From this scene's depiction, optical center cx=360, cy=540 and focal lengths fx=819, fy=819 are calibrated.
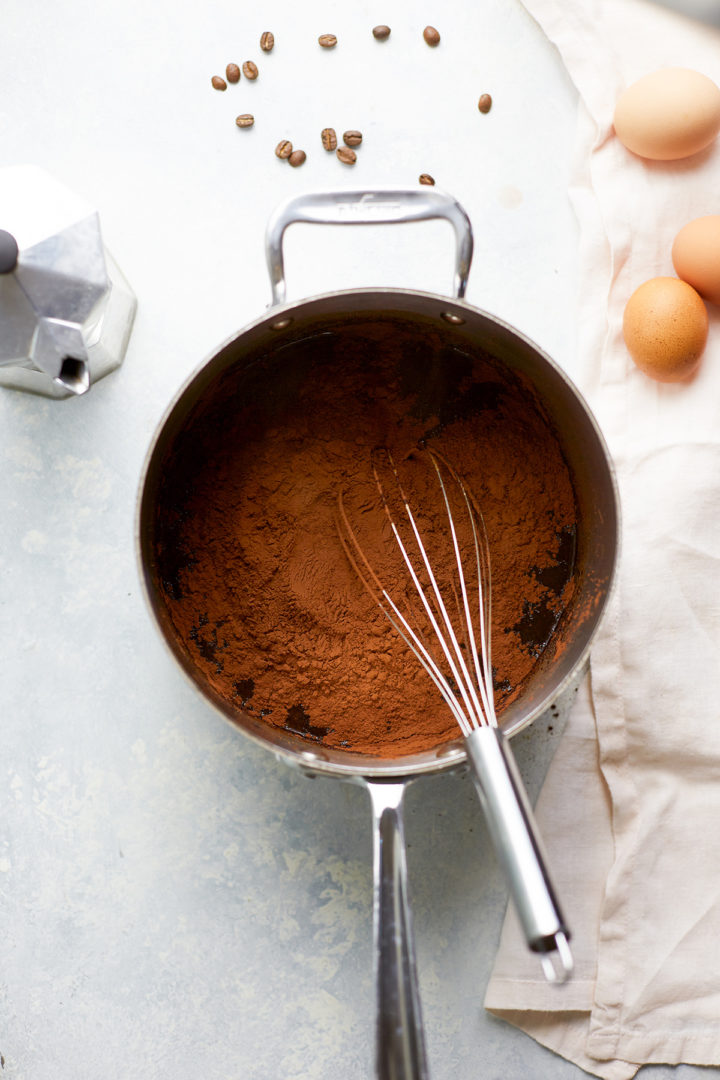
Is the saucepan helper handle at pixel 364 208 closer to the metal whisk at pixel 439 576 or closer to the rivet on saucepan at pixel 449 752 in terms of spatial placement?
the metal whisk at pixel 439 576

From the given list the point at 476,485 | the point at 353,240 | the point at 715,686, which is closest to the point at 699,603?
the point at 715,686

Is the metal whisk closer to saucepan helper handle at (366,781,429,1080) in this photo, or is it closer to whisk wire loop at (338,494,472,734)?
whisk wire loop at (338,494,472,734)

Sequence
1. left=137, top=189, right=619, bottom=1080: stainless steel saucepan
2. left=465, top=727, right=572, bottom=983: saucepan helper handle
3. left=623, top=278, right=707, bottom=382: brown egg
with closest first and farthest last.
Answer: left=465, top=727, right=572, bottom=983: saucepan helper handle
left=137, top=189, right=619, bottom=1080: stainless steel saucepan
left=623, top=278, right=707, bottom=382: brown egg

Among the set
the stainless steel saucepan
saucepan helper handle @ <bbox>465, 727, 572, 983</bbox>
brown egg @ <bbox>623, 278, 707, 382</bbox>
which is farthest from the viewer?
brown egg @ <bbox>623, 278, 707, 382</bbox>

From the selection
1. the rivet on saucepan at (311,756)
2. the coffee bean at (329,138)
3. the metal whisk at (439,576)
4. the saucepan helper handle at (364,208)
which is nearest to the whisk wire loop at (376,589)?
the metal whisk at (439,576)

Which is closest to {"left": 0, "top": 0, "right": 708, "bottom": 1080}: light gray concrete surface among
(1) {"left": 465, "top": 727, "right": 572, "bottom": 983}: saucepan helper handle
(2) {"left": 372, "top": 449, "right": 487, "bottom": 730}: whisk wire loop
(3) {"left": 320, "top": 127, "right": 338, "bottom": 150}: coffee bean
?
(3) {"left": 320, "top": 127, "right": 338, "bottom": 150}: coffee bean

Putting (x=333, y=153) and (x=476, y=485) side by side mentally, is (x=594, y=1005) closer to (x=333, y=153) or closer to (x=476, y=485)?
(x=476, y=485)

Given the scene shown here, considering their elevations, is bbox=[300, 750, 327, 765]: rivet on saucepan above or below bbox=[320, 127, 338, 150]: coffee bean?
below

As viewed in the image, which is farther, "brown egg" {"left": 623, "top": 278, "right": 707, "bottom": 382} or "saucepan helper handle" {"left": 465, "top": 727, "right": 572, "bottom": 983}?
"brown egg" {"left": 623, "top": 278, "right": 707, "bottom": 382}
